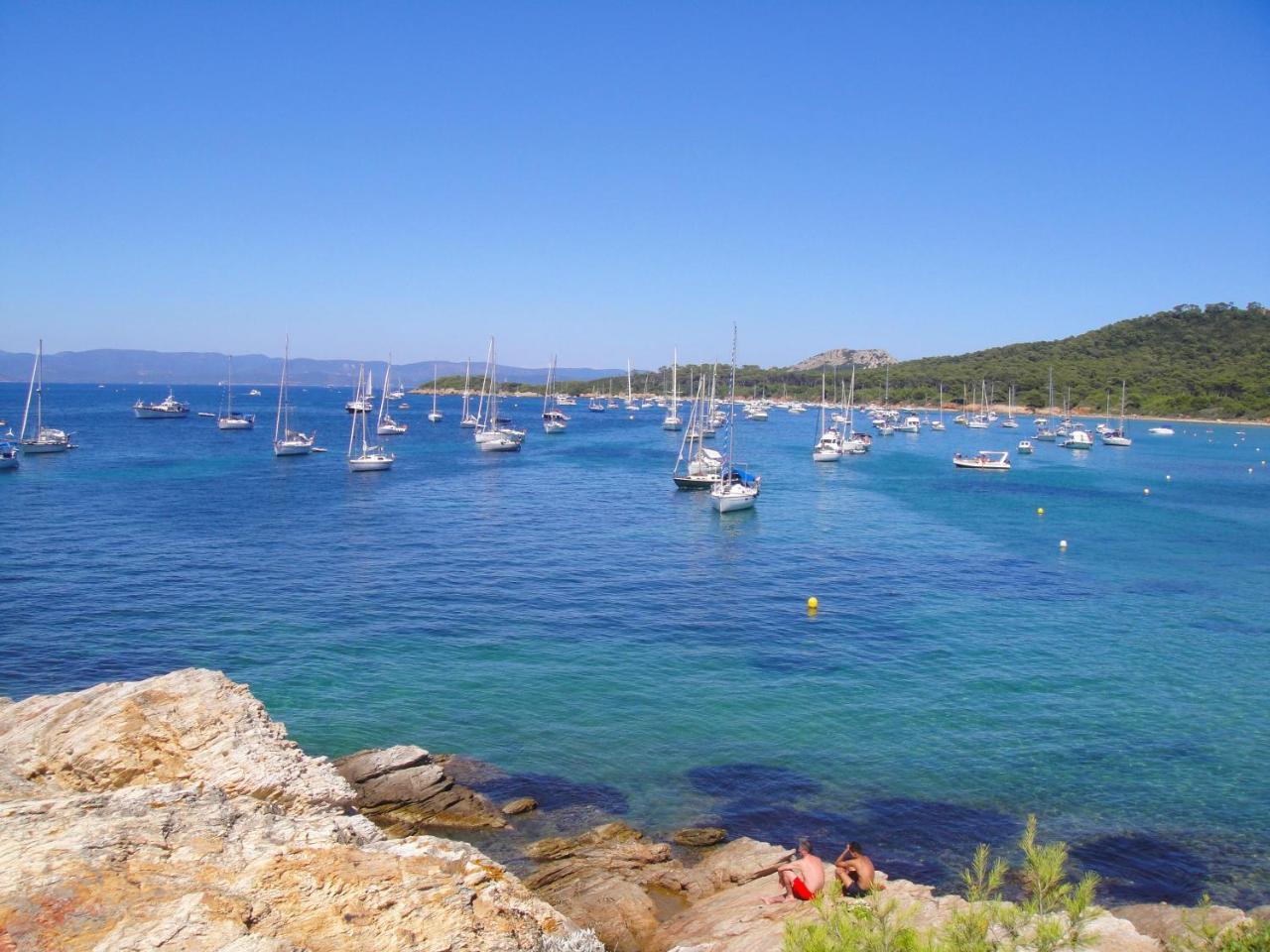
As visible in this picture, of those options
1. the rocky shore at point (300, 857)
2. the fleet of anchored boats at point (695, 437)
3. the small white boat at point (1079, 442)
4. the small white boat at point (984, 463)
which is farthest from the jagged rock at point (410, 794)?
the small white boat at point (1079, 442)

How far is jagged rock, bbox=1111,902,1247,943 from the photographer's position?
12.6 metres

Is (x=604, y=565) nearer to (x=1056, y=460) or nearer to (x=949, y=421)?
(x=1056, y=460)

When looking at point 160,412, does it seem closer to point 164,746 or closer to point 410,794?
point 410,794

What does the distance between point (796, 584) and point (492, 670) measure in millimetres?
17194

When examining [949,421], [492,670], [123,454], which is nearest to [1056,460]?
[949,421]

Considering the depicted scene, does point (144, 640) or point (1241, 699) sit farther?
point (144, 640)

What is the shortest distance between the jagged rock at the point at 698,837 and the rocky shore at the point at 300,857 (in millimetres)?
41

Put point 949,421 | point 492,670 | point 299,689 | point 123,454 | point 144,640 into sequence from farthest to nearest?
point 949,421
point 123,454
point 144,640
point 492,670
point 299,689

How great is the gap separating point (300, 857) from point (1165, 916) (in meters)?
12.9

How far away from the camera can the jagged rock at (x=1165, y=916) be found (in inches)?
497

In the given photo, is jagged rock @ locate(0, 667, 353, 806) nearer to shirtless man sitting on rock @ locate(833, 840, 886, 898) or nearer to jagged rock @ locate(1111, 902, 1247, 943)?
shirtless man sitting on rock @ locate(833, 840, 886, 898)

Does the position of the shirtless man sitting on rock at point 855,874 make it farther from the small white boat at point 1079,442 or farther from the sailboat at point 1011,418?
the sailboat at point 1011,418

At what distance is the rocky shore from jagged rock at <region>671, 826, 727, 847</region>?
1.6 inches

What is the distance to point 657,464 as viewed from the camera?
91250 mm
